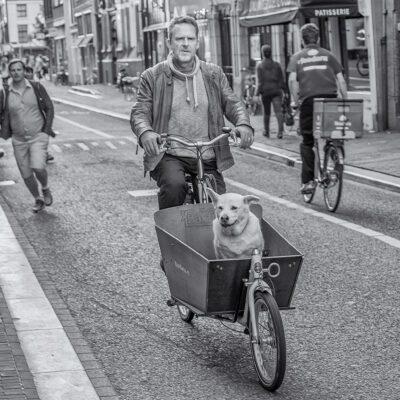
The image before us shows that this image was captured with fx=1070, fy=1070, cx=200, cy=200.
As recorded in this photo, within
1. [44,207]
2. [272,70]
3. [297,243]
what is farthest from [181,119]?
[272,70]

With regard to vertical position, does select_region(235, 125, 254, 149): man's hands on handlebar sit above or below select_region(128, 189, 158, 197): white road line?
above

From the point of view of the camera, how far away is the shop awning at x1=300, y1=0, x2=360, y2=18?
22016mm

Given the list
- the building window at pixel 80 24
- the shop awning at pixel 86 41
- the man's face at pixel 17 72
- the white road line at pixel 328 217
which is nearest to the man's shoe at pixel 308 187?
the white road line at pixel 328 217

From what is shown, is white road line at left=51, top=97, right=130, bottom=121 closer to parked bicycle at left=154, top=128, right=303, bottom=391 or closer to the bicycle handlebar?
the bicycle handlebar

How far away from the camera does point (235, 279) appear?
18.5ft

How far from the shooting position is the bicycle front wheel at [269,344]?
5.25 m

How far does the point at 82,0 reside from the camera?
6750cm

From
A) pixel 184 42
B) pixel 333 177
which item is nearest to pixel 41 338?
pixel 184 42

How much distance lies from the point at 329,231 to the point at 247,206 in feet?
15.9

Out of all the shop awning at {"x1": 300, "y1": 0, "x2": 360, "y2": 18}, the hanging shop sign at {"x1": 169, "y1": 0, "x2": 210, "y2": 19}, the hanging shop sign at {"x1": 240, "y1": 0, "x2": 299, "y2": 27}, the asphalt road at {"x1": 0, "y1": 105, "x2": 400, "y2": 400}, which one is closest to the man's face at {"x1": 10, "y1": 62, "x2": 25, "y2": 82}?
the asphalt road at {"x1": 0, "y1": 105, "x2": 400, "y2": 400}

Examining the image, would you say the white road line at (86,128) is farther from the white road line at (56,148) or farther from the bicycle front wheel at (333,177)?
the bicycle front wheel at (333,177)

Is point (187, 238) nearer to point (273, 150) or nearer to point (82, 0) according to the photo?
point (273, 150)

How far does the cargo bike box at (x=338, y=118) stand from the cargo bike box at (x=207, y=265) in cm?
562

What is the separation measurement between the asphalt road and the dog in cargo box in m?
0.68
